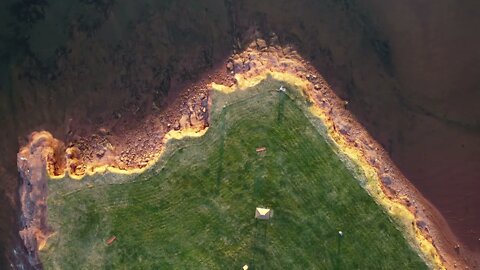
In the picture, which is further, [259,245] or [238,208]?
[238,208]

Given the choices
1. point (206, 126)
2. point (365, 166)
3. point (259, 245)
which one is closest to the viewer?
point (259, 245)

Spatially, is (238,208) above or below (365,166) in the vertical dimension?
below

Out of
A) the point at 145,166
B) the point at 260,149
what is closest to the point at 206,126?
the point at 260,149

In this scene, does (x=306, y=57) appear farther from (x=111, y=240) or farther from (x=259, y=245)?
(x=111, y=240)

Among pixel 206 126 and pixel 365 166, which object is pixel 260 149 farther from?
pixel 365 166

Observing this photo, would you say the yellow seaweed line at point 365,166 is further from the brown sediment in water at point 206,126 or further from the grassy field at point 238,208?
the grassy field at point 238,208

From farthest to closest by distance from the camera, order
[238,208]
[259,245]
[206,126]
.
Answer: [206,126], [238,208], [259,245]

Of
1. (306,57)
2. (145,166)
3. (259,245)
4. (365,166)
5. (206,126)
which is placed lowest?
(259,245)
